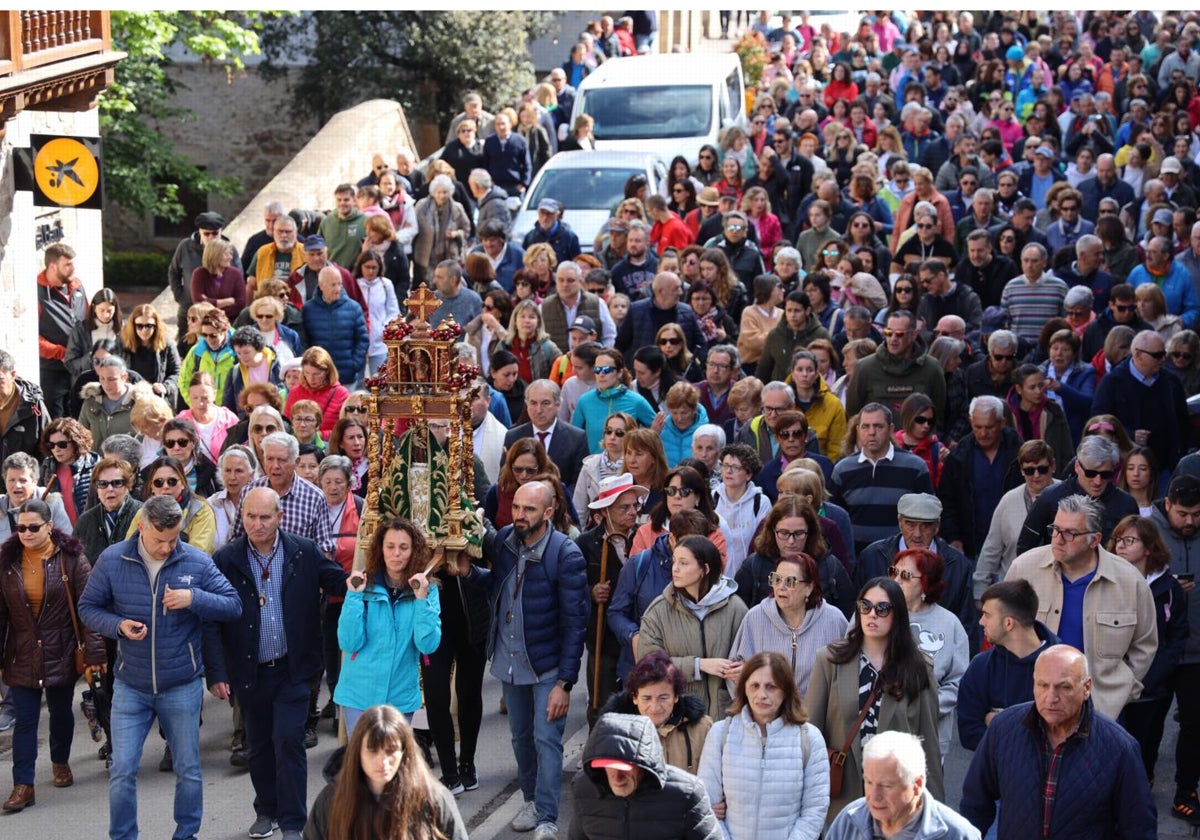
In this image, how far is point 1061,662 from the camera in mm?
7805

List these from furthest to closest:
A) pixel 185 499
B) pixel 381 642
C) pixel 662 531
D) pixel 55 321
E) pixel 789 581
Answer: pixel 55 321 < pixel 185 499 < pixel 662 531 < pixel 381 642 < pixel 789 581

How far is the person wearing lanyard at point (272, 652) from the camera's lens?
1006 cm

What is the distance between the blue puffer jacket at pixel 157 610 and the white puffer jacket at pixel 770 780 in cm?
297

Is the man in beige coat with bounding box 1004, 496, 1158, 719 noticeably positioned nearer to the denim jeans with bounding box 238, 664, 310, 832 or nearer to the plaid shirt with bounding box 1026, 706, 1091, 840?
the plaid shirt with bounding box 1026, 706, 1091, 840

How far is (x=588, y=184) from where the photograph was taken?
2239cm

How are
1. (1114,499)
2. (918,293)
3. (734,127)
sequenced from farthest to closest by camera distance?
(734,127), (918,293), (1114,499)

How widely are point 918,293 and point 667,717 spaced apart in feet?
27.4

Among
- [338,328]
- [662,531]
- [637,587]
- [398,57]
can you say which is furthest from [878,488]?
[398,57]

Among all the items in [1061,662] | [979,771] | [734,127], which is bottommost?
[979,771]

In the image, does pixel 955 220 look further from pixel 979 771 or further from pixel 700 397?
pixel 979 771

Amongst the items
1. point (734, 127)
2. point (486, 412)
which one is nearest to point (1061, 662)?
point (486, 412)

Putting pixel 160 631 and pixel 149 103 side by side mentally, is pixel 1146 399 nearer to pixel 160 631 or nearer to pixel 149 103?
pixel 160 631

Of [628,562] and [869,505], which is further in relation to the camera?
[869,505]

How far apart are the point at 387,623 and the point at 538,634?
87 centimetres
